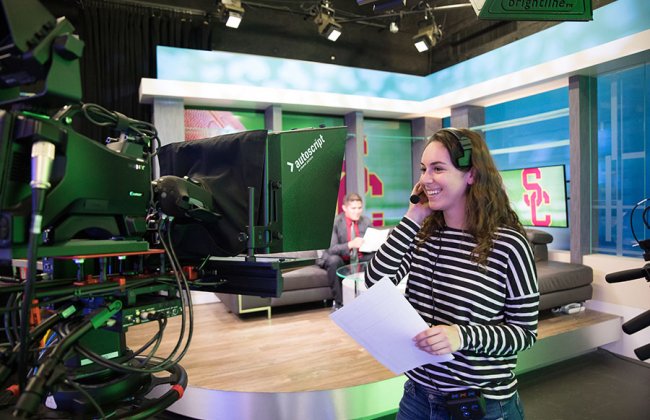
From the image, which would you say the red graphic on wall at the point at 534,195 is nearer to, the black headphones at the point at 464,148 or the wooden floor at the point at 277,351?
the wooden floor at the point at 277,351

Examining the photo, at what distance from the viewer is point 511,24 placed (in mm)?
5316

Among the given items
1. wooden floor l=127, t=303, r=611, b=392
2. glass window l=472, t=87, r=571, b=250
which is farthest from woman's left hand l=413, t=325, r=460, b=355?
glass window l=472, t=87, r=571, b=250

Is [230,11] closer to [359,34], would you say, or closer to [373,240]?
[359,34]

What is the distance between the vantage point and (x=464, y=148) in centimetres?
108

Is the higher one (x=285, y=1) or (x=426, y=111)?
(x=285, y=1)

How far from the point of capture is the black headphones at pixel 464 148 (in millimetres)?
1074

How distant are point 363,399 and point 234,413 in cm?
66

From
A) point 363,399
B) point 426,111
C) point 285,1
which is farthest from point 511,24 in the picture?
point 363,399

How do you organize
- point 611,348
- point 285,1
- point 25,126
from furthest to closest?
point 285,1
point 611,348
point 25,126

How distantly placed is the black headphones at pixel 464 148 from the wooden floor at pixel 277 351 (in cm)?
156

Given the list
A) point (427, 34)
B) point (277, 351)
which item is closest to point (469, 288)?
point (277, 351)

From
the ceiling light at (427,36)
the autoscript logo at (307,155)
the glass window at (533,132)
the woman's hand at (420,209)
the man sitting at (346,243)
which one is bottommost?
the man sitting at (346,243)

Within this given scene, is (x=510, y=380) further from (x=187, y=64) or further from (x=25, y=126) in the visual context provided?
(x=187, y=64)

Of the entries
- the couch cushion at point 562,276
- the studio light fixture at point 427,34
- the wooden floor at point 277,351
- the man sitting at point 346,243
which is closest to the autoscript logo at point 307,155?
the wooden floor at point 277,351
